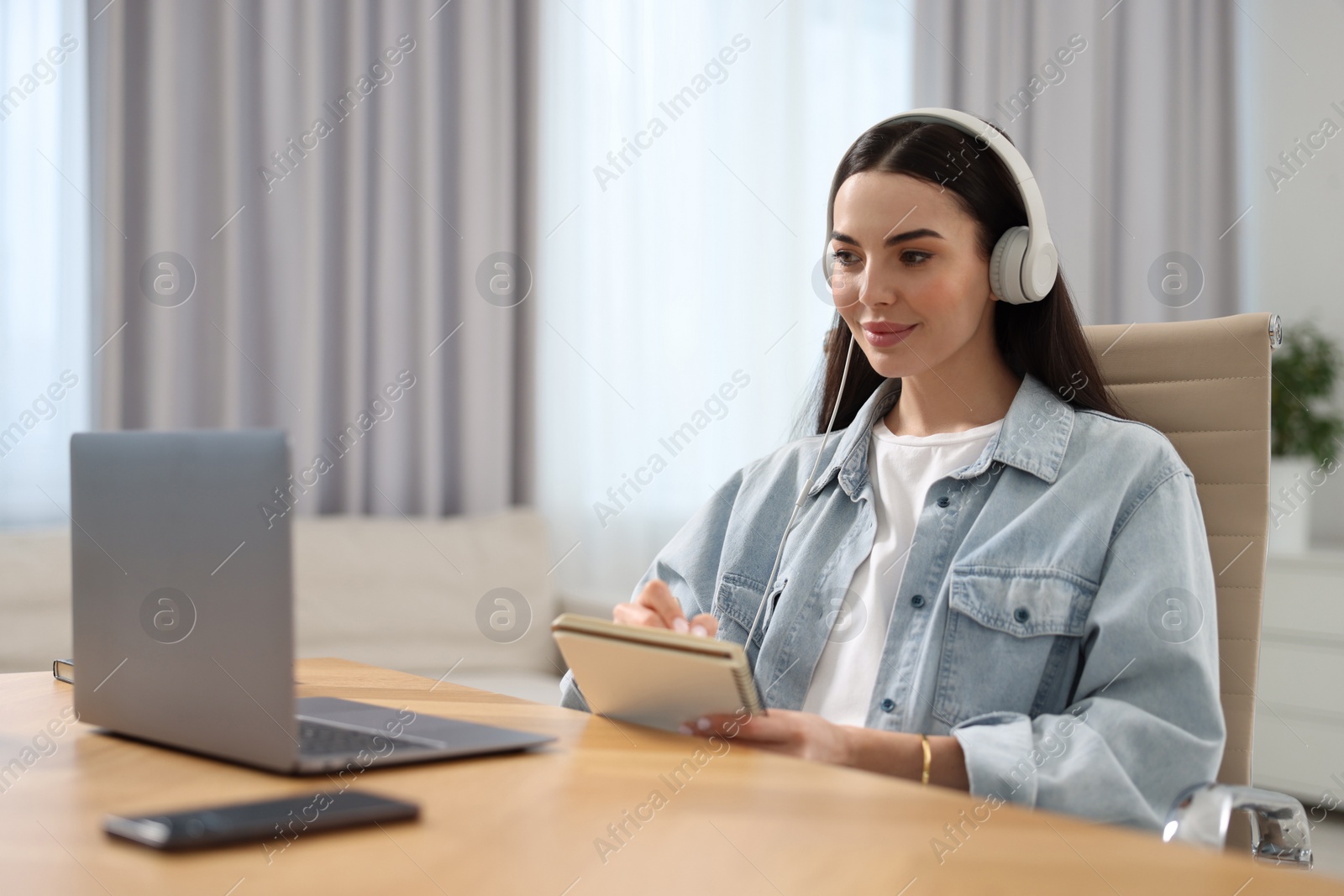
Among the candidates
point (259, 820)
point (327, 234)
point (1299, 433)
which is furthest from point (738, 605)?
point (1299, 433)

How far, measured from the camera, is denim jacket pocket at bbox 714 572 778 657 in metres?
1.41

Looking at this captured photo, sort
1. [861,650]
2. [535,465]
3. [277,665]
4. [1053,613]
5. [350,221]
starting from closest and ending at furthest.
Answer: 1. [277,665]
2. [1053,613]
3. [861,650]
4. [350,221]
5. [535,465]

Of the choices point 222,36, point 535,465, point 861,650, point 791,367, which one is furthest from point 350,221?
point 861,650

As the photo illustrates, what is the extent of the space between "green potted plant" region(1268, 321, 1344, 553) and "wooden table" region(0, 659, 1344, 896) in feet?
8.20

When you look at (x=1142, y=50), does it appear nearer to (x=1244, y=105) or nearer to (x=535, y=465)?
(x=1244, y=105)

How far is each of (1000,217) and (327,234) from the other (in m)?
1.84

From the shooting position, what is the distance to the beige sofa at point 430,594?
247 centimetres

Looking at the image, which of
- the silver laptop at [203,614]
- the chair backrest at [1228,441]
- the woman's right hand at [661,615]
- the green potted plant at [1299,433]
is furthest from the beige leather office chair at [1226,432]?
the green potted plant at [1299,433]

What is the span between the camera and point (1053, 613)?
117cm

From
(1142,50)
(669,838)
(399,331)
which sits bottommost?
(669,838)

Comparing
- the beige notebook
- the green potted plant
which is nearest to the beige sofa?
the beige notebook

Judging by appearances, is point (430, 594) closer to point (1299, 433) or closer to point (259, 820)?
point (259, 820)

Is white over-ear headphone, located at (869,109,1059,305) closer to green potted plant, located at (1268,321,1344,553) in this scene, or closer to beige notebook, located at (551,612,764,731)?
beige notebook, located at (551,612,764,731)

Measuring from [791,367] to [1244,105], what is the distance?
1683mm
